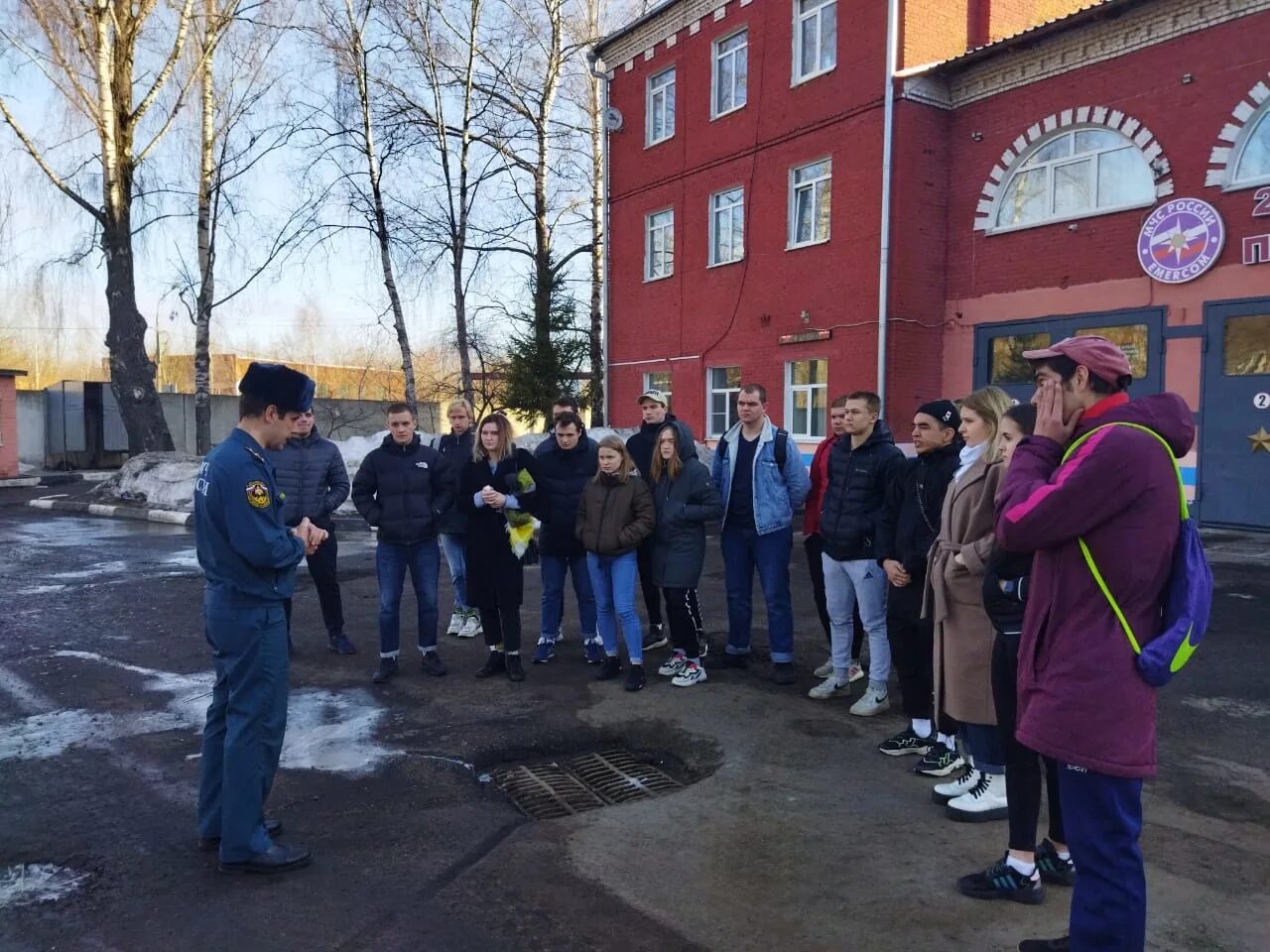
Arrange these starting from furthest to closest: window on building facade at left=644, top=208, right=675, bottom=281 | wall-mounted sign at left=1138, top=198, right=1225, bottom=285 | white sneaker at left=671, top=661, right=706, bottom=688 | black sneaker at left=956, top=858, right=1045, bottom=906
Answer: window on building facade at left=644, top=208, right=675, bottom=281 → wall-mounted sign at left=1138, top=198, right=1225, bottom=285 → white sneaker at left=671, top=661, right=706, bottom=688 → black sneaker at left=956, top=858, right=1045, bottom=906

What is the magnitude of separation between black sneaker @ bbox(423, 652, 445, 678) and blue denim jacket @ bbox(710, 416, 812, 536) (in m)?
2.21

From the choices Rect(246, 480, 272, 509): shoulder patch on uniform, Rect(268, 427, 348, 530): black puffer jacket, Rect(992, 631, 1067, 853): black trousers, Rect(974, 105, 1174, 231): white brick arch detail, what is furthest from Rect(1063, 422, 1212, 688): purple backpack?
Rect(974, 105, 1174, 231): white brick arch detail

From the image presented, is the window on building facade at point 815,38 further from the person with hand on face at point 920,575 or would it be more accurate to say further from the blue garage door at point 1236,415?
the person with hand on face at point 920,575

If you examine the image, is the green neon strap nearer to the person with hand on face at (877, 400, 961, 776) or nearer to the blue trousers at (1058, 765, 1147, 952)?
the blue trousers at (1058, 765, 1147, 952)

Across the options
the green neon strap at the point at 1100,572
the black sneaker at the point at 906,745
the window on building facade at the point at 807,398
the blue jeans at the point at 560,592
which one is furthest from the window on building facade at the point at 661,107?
the green neon strap at the point at 1100,572

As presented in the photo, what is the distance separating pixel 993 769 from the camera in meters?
4.02

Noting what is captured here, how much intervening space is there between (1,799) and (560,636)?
3967 mm

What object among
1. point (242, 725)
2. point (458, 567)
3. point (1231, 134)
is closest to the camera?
point (242, 725)

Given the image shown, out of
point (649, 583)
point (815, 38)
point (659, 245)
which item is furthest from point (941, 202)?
point (649, 583)

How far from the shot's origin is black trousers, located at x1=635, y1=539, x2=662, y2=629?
6.46 meters

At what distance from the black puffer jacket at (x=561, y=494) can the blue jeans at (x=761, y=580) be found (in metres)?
1.07

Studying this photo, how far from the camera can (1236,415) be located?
41.8ft

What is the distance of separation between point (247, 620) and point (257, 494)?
1.63 feet

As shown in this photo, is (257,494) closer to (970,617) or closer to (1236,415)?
(970,617)
